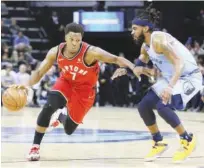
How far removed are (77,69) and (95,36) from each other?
14644 mm

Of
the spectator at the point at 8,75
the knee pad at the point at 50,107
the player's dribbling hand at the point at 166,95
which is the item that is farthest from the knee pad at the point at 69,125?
the spectator at the point at 8,75

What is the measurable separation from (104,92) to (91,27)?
331 cm

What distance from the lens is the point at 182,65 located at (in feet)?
18.8

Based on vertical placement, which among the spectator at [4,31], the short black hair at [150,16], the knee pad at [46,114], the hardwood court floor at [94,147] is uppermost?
the short black hair at [150,16]

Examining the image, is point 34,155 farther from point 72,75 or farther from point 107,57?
point 107,57

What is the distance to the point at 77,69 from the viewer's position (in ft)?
20.3

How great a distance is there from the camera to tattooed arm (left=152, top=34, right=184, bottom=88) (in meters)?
5.70

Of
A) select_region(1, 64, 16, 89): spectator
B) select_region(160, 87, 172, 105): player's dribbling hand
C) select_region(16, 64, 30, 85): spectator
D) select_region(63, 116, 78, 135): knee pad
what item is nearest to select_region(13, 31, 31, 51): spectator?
select_region(16, 64, 30, 85): spectator

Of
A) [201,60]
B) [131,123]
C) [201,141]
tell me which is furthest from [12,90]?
[201,60]

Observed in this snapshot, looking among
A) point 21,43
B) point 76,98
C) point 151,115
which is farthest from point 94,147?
point 21,43

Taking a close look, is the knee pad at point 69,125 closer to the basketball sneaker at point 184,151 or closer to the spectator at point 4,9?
the basketball sneaker at point 184,151

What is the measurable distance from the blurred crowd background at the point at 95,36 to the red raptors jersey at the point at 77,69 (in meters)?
9.18

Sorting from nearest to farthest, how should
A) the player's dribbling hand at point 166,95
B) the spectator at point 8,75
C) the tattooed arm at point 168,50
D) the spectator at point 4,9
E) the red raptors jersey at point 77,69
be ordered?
the player's dribbling hand at point 166,95, the tattooed arm at point 168,50, the red raptors jersey at point 77,69, the spectator at point 8,75, the spectator at point 4,9

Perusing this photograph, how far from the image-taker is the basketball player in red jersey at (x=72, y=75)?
19.9 ft
